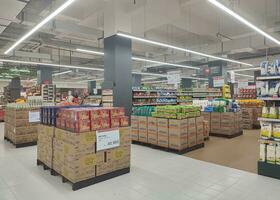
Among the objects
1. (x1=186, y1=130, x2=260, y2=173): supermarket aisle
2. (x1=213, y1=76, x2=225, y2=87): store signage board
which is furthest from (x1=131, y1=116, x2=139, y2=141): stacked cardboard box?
(x1=213, y1=76, x2=225, y2=87): store signage board

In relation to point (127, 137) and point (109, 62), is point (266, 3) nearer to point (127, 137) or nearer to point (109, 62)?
point (109, 62)

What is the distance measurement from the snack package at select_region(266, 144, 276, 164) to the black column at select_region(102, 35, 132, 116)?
5111 millimetres

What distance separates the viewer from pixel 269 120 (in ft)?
13.4

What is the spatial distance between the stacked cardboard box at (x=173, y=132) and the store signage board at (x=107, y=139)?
2.14 meters

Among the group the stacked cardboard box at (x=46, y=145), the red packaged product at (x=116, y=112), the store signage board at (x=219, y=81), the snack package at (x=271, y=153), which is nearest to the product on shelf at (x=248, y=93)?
the store signage board at (x=219, y=81)

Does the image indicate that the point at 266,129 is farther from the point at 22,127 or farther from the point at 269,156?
the point at 22,127

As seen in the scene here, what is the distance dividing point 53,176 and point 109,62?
4.99 metres

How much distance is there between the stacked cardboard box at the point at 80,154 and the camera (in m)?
3.63

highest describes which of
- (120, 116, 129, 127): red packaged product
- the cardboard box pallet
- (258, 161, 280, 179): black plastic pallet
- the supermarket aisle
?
(120, 116, 129, 127): red packaged product

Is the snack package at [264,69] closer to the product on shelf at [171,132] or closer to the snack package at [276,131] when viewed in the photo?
the snack package at [276,131]

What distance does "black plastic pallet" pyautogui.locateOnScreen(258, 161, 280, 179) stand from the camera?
4.04m

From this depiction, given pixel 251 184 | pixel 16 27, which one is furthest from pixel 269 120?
pixel 16 27

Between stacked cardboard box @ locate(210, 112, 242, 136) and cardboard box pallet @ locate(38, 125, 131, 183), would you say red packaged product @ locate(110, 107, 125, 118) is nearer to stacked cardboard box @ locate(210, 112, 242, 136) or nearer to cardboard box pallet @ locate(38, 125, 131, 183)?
cardboard box pallet @ locate(38, 125, 131, 183)

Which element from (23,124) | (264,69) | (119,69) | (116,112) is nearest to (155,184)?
(116,112)
